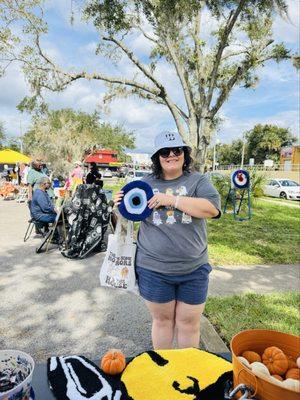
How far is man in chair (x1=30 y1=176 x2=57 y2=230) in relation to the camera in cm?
723

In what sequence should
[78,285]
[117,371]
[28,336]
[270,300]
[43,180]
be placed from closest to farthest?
[117,371] < [28,336] < [270,300] < [78,285] < [43,180]

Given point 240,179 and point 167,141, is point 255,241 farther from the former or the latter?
point 167,141

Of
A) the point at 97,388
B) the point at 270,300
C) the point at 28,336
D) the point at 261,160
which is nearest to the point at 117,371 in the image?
the point at 97,388

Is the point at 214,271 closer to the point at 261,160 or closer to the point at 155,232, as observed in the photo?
the point at 155,232

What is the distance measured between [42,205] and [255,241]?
196 inches

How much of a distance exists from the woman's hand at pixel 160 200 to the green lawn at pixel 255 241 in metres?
4.68

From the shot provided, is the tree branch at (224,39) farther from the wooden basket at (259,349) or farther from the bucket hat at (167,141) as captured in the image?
the wooden basket at (259,349)

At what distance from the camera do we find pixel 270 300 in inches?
175

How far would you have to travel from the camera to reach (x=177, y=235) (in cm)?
216

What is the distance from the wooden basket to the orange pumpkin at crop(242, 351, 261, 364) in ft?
0.07

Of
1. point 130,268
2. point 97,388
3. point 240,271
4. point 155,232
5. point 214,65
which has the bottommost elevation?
point 240,271

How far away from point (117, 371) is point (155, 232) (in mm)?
959

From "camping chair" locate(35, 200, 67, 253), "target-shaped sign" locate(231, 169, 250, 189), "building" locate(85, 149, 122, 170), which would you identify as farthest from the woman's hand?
"building" locate(85, 149, 122, 170)

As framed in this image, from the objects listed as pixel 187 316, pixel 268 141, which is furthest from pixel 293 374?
pixel 268 141
